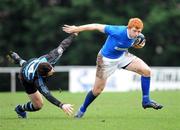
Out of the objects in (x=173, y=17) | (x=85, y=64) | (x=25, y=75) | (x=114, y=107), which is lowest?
(x=85, y=64)

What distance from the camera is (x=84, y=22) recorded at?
45.7 meters

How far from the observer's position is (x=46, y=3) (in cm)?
4800

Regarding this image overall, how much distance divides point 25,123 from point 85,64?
3026 centimetres

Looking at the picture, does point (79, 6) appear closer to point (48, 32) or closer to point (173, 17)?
point (48, 32)

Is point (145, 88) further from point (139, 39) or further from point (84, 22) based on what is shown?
point (84, 22)

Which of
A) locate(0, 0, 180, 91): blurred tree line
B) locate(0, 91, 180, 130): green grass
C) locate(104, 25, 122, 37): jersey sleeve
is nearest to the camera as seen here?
locate(0, 91, 180, 130): green grass

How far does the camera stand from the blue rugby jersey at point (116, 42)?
1584 centimetres

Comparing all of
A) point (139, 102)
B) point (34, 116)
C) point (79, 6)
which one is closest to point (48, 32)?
point (79, 6)

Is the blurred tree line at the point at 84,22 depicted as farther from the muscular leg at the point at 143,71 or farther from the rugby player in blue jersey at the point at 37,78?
the rugby player in blue jersey at the point at 37,78

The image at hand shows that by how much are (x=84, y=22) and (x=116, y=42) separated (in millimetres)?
29850

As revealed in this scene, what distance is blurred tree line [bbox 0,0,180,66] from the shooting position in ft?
147

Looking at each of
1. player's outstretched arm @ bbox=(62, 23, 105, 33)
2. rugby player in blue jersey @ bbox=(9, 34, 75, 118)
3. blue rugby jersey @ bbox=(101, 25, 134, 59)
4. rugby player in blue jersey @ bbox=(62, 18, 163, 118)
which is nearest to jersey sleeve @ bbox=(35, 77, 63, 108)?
rugby player in blue jersey @ bbox=(9, 34, 75, 118)

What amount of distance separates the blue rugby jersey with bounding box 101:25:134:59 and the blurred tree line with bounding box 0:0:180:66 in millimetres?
28156

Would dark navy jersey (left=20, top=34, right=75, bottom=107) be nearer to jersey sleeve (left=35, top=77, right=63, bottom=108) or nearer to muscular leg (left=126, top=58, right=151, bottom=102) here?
jersey sleeve (left=35, top=77, right=63, bottom=108)
